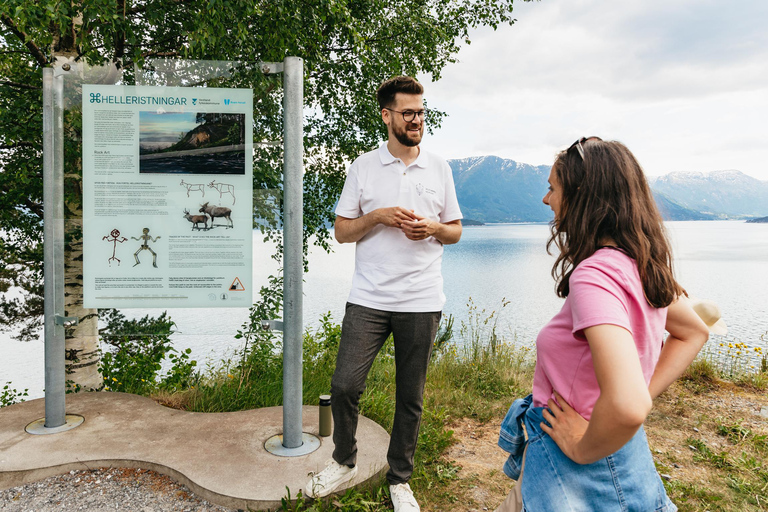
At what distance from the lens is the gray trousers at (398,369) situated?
102 inches

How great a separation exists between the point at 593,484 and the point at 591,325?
0.43m

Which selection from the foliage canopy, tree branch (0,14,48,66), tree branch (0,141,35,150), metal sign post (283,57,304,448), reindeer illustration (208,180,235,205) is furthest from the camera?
tree branch (0,141,35,150)

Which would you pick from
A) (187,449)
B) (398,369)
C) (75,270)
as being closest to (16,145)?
(75,270)

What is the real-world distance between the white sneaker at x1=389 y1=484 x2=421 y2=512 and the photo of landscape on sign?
211cm

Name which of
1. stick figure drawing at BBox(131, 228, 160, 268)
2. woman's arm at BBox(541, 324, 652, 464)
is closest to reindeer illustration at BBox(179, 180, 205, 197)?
stick figure drawing at BBox(131, 228, 160, 268)

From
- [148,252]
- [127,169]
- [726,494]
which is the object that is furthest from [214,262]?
[726,494]

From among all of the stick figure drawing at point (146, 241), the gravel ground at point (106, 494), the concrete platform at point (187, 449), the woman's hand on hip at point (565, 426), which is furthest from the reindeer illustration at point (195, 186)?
the woman's hand on hip at point (565, 426)

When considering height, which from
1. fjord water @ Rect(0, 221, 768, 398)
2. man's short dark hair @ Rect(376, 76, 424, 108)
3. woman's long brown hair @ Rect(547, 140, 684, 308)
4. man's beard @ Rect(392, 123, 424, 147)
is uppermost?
man's short dark hair @ Rect(376, 76, 424, 108)

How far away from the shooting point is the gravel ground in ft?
8.98

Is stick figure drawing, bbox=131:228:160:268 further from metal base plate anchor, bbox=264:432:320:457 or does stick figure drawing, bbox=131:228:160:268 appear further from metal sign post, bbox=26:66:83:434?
metal base plate anchor, bbox=264:432:320:457

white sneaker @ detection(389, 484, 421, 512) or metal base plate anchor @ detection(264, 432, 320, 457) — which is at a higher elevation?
metal base plate anchor @ detection(264, 432, 320, 457)

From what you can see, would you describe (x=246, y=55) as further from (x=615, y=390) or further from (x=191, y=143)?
(x=615, y=390)

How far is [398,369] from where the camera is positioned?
8.89 feet

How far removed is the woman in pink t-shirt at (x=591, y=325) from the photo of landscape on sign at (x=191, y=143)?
2.37 m
